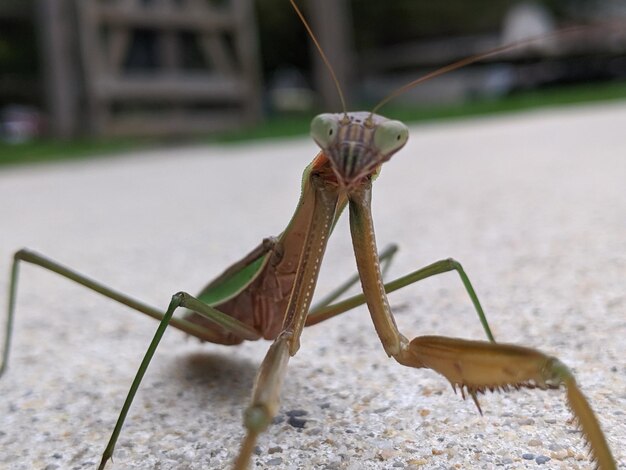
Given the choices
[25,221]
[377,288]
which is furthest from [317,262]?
[25,221]

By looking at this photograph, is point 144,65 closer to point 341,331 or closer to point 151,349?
point 341,331

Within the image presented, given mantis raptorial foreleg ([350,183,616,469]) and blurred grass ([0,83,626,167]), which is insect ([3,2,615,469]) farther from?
blurred grass ([0,83,626,167])

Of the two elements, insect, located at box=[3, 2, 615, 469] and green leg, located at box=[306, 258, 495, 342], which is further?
green leg, located at box=[306, 258, 495, 342]

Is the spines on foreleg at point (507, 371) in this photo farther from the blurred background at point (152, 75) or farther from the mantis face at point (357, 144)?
the blurred background at point (152, 75)

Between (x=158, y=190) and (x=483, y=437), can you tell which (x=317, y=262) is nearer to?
(x=483, y=437)

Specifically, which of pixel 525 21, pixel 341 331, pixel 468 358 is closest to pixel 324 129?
pixel 468 358

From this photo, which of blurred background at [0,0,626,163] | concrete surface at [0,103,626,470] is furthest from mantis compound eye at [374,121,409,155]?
blurred background at [0,0,626,163]
